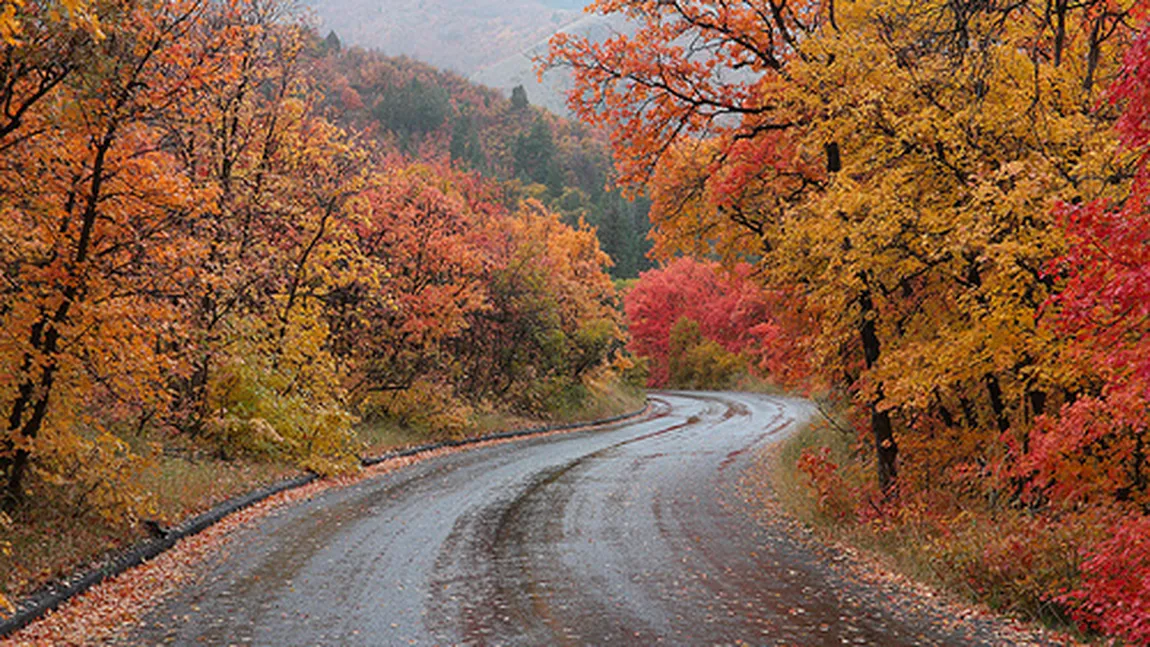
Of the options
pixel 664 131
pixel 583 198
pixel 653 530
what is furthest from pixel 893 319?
pixel 583 198

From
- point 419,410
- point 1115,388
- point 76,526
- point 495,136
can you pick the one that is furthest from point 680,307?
point 1115,388

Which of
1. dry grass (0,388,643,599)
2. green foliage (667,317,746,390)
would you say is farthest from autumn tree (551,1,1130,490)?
green foliage (667,317,746,390)

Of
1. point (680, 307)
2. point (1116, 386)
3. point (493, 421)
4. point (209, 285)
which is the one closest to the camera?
point (1116, 386)

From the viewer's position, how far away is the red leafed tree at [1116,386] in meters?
5.31

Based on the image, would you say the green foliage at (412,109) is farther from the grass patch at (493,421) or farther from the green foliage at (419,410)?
the green foliage at (419,410)

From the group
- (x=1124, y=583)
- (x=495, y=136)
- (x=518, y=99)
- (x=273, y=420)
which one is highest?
(x=518, y=99)

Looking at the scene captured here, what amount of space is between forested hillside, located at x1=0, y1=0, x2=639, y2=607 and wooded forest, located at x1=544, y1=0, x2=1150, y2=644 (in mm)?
6424

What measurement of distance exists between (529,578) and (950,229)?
20.3ft

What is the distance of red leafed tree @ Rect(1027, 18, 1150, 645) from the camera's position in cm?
531

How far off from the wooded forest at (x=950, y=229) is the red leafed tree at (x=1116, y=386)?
1.4 inches

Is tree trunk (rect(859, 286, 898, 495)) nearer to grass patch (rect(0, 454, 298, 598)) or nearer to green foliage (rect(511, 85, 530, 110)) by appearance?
grass patch (rect(0, 454, 298, 598))

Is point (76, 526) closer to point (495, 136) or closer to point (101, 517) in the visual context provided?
point (101, 517)

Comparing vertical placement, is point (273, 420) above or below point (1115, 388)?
above

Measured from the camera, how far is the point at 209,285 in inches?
543
